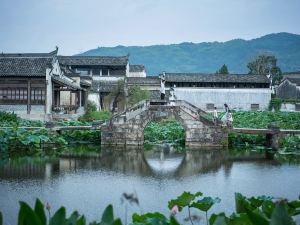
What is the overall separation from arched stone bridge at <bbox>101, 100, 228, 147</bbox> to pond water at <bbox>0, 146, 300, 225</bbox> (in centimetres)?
227

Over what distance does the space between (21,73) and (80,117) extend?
587 cm

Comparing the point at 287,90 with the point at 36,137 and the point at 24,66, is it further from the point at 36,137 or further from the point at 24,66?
the point at 36,137

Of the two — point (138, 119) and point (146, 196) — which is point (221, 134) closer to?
point (138, 119)

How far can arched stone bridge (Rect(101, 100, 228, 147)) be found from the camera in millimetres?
24125

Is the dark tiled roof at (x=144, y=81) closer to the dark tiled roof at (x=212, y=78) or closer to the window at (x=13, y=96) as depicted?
the dark tiled roof at (x=212, y=78)

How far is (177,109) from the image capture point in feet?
79.0

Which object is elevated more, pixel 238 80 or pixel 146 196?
pixel 238 80

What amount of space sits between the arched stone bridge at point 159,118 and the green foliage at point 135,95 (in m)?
15.5

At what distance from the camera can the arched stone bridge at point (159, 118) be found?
24.1 metres

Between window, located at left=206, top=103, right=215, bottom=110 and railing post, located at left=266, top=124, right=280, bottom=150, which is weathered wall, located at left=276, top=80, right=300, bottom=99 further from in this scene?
railing post, located at left=266, top=124, right=280, bottom=150

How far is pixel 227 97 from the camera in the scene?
1880 inches

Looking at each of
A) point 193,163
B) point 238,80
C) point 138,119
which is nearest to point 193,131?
point 138,119

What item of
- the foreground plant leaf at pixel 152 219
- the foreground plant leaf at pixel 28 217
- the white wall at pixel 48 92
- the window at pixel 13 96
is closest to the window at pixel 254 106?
the white wall at pixel 48 92

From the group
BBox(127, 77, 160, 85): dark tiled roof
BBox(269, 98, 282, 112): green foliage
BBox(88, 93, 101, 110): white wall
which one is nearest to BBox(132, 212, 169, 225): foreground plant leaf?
BBox(88, 93, 101, 110): white wall
